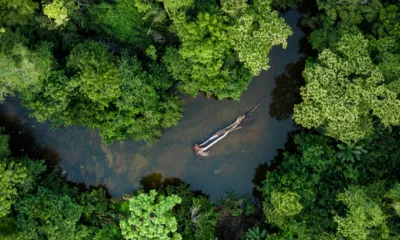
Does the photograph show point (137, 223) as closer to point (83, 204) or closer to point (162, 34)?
point (83, 204)

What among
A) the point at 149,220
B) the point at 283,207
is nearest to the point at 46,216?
the point at 149,220

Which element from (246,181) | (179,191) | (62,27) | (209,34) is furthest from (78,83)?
(246,181)

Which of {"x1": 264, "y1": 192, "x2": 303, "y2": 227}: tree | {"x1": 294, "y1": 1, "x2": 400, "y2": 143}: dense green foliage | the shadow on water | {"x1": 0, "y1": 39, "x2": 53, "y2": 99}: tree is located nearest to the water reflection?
{"x1": 294, "y1": 1, "x2": 400, "y2": 143}: dense green foliage

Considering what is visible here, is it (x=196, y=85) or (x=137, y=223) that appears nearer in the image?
(x=137, y=223)

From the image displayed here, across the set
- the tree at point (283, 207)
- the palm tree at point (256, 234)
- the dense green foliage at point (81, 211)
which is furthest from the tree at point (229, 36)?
the palm tree at point (256, 234)

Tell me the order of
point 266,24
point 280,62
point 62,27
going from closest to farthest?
point 266,24, point 62,27, point 280,62

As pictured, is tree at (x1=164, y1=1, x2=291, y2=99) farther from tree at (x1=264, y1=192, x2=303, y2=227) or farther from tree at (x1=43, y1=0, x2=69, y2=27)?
tree at (x1=264, y1=192, x2=303, y2=227)

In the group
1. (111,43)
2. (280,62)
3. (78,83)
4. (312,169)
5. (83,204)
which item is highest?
(111,43)
